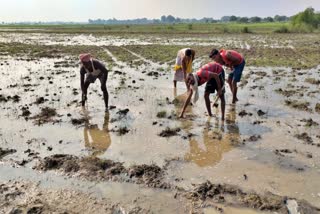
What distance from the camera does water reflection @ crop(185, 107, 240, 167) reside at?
21.8 feet

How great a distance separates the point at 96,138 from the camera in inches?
303

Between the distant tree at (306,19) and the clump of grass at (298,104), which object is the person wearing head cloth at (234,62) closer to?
the clump of grass at (298,104)

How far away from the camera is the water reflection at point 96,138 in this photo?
7113mm

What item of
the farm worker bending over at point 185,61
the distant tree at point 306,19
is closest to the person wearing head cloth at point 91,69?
the farm worker bending over at point 185,61

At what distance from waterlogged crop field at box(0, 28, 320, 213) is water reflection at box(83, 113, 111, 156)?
0.07 ft

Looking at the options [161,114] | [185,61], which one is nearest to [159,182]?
[161,114]

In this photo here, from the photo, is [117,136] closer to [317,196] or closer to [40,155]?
Answer: [40,155]

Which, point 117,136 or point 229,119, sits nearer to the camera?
point 117,136

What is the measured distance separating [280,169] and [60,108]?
19.9ft

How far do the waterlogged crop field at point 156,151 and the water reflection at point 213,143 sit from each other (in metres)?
0.02

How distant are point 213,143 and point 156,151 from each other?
48.2 inches

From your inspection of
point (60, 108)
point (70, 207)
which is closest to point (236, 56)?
point (60, 108)

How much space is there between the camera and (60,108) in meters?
9.78

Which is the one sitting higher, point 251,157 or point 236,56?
point 236,56
